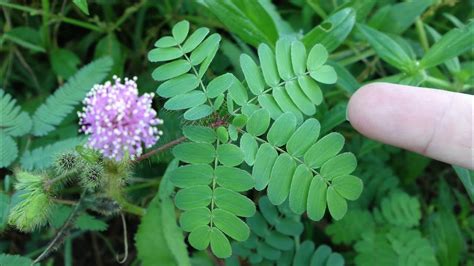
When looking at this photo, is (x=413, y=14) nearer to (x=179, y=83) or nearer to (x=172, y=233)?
(x=179, y=83)

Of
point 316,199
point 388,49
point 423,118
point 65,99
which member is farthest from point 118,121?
point 388,49

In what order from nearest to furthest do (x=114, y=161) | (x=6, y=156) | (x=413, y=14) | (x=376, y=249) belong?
(x=114, y=161) → (x=6, y=156) → (x=376, y=249) → (x=413, y=14)

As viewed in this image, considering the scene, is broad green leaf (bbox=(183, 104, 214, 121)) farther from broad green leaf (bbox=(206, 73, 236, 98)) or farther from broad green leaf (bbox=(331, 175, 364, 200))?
broad green leaf (bbox=(331, 175, 364, 200))

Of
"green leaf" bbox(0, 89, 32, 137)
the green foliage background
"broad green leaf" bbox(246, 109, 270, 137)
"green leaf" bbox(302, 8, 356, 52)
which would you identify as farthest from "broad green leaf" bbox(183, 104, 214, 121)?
"green leaf" bbox(0, 89, 32, 137)

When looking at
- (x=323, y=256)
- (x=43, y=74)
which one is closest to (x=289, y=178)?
(x=323, y=256)

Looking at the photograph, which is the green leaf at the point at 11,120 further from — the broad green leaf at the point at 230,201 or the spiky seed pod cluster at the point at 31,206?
the broad green leaf at the point at 230,201

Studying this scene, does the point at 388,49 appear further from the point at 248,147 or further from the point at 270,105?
the point at 248,147

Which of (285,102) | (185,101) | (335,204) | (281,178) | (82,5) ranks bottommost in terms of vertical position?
(335,204)
